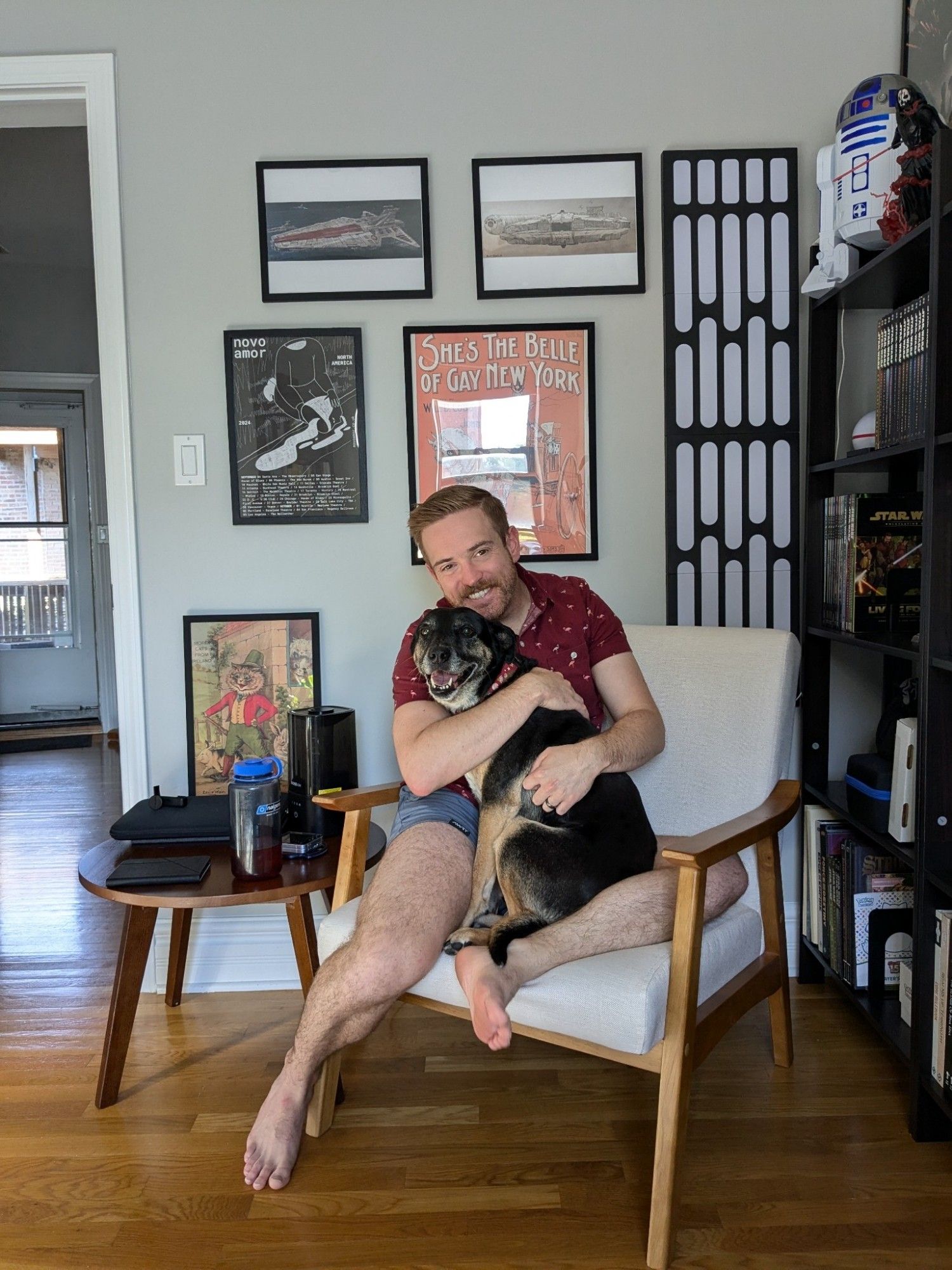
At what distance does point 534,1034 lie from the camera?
5.20 ft

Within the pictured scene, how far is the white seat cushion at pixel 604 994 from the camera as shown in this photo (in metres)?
1.48

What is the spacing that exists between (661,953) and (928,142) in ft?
5.25

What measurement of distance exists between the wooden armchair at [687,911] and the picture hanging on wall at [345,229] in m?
1.14

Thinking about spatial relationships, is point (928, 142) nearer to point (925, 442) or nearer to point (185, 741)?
point (925, 442)

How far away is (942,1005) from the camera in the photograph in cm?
176

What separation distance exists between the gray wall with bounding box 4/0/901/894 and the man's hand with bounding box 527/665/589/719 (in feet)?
2.64

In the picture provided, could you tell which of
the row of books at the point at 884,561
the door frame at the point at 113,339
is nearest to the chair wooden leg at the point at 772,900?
the row of books at the point at 884,561

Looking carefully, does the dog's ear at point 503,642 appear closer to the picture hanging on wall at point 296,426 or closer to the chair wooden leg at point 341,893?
the chair wooden leg at point 341,893

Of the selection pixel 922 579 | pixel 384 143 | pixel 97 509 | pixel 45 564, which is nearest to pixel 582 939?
pixel 922 579

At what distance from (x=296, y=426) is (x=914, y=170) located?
151cm

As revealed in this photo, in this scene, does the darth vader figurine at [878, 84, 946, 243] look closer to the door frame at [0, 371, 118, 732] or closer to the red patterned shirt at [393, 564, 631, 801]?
the red patterned shirt at [393, 564, 631, 801]

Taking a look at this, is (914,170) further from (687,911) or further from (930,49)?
(687,911)

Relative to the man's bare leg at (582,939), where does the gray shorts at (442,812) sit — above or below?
above

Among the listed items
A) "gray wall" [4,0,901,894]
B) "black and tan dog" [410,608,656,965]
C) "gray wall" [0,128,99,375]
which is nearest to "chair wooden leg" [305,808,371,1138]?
"black and tan dog" [410,608,656,965]
